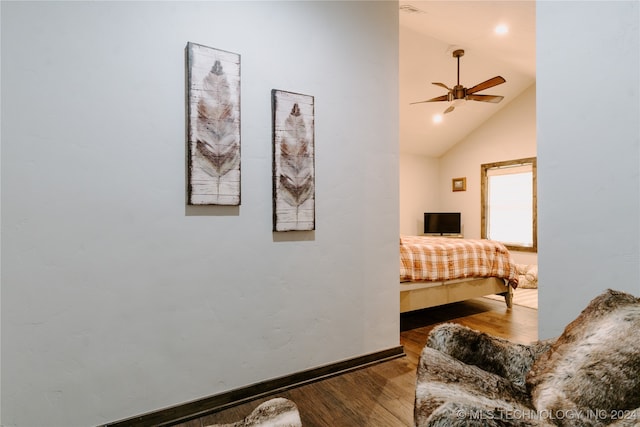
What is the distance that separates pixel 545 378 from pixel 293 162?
1.57 m

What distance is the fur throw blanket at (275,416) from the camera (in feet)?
4.19

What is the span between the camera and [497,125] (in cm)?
608

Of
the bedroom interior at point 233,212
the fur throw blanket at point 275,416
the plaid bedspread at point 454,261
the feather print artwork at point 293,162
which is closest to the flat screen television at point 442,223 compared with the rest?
the plaid bedspread at point 454,261

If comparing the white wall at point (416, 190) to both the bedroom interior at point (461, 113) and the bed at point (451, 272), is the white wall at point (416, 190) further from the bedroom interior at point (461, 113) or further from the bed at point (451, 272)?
the bed at point (451, 272)

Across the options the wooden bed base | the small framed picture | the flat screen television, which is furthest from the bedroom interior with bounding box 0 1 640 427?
the small framed picture

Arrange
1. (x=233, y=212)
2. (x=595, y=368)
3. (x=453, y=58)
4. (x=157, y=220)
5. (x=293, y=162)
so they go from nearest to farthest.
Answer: (x=595, y=368), (x=157, y=220), (x=233, y=212), (x=293, y=162), (x=453, y=58)

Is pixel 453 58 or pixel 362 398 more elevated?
pixel 453 58

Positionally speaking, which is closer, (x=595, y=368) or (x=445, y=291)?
(x=595, y=368)

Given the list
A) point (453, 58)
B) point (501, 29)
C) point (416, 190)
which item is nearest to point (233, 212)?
point (501, 29)

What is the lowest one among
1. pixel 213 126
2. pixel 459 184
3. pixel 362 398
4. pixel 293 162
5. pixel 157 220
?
pixel 362 398

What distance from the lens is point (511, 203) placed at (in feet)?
19.3

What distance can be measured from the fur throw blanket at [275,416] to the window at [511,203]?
5.43 metres

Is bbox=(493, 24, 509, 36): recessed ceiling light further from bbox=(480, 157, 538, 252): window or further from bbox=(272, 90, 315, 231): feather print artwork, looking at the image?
bbox=(272, 90, 315, 231): feather print artwork

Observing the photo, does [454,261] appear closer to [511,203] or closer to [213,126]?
[213,126]
